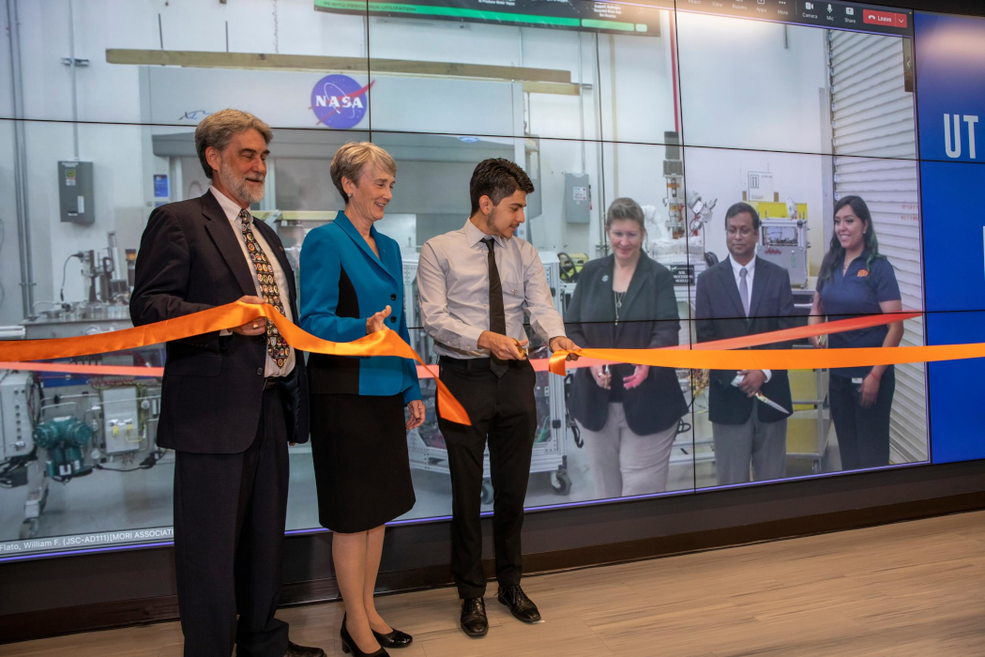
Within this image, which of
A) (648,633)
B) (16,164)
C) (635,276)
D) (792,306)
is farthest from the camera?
(792,306)

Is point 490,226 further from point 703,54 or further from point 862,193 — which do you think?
point 862,193

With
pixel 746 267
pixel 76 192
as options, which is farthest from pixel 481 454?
pixel 76 192

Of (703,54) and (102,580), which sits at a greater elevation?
(703,54)

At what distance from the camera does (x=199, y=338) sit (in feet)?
5.84

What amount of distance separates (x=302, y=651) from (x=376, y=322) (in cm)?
124

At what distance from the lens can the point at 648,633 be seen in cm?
241

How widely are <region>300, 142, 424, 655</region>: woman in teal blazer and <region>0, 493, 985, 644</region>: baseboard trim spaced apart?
27.9 inches

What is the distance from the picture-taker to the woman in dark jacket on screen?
129 inches

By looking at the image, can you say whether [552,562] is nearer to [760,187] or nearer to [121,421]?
[121,421]

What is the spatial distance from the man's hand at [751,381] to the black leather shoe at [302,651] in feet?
8.11

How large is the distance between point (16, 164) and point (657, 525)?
337cm

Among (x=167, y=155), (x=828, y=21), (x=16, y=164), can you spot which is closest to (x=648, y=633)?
(x=167, y=155)

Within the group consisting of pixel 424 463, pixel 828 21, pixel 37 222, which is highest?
pixel 828 21

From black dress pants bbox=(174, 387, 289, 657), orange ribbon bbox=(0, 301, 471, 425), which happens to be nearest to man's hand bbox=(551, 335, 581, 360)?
orange ribbon bbox=(0, 301, 471, 425)
